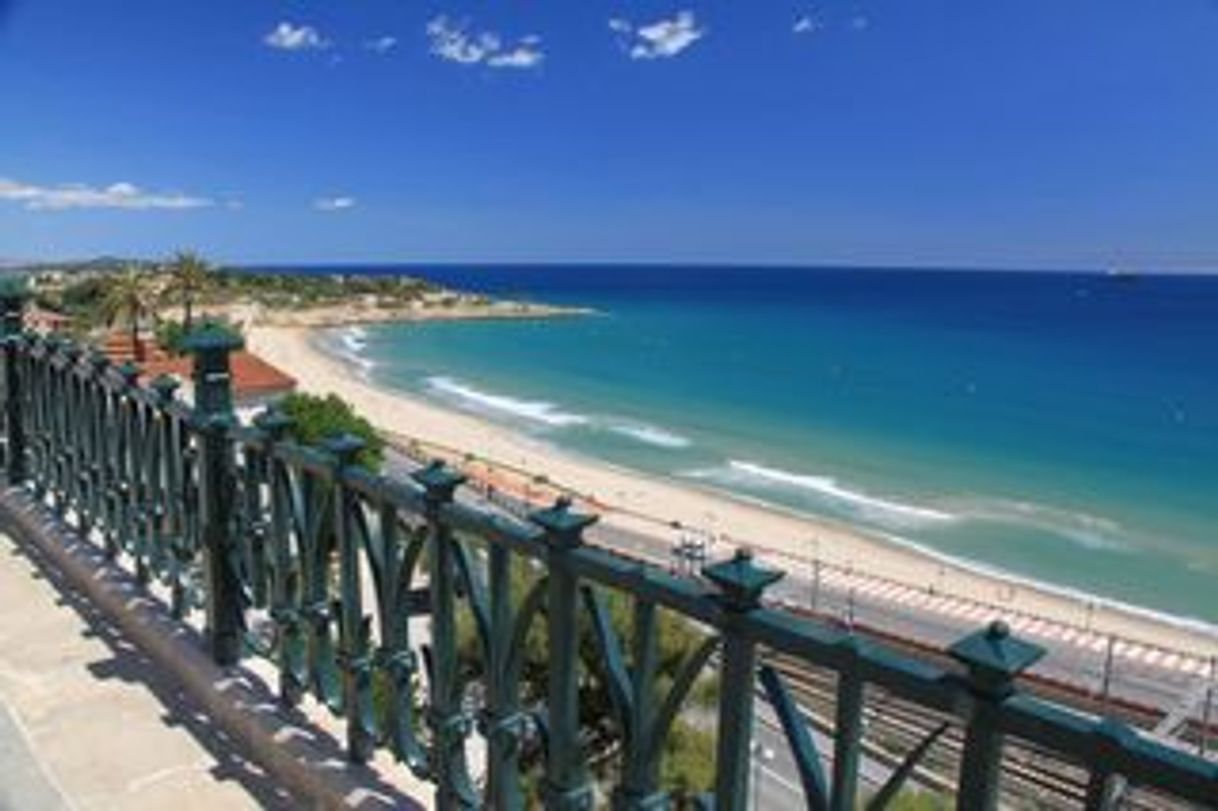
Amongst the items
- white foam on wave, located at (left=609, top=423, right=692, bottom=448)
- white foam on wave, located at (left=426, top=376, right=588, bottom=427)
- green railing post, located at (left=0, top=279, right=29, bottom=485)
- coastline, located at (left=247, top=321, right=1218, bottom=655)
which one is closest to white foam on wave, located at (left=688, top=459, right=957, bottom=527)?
coastline, located at (left=247, top=321, right=1218, bottom=655)

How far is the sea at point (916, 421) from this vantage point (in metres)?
38.6

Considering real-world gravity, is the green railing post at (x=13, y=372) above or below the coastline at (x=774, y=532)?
above

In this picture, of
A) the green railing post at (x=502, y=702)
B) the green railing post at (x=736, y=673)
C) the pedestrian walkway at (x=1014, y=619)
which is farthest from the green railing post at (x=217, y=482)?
the pedestrian walkway at (x=1014, y=619)

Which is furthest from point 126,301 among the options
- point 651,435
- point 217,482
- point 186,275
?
point 217,482

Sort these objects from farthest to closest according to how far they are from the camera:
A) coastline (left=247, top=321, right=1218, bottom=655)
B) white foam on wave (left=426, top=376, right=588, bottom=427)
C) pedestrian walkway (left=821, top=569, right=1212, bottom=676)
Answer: white foam on wave (left=426, top=376, right=588, bottom=427) < coastline (left=247, top=321, right=1218, bottom=655) < pedestrian walkway (left=821, top=569, right=1212, bottom=676)

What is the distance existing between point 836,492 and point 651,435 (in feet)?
46.1

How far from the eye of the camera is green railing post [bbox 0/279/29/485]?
19.9ft

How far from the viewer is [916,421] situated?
209 feet

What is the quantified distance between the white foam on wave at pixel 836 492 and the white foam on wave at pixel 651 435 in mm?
4664

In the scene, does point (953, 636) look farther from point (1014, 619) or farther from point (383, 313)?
point (383, 313)

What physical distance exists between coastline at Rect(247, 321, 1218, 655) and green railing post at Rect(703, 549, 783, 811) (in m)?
29.7

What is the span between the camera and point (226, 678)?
4.02m

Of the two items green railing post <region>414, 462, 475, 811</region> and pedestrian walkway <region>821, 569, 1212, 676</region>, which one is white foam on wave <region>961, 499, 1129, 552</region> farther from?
green railing post <region>414, 462, 475, 811</region>

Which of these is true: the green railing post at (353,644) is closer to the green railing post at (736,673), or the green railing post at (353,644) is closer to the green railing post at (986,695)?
the green railing post at (736,673)
